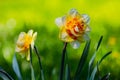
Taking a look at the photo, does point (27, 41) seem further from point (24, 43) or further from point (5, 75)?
point (5, 75)

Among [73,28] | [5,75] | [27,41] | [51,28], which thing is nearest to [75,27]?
[73,28]

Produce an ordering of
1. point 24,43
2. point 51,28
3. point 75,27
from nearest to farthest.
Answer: point 75,27 < point 24,43 < point 51,28

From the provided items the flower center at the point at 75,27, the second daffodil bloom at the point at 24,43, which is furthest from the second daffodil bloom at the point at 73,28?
the second daffodil bloom at the point at 24,43

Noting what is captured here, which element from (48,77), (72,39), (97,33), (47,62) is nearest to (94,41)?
(97,33)

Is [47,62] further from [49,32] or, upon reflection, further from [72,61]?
[49,32]

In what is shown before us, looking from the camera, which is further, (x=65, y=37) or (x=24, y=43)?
(x=24, y=43)
